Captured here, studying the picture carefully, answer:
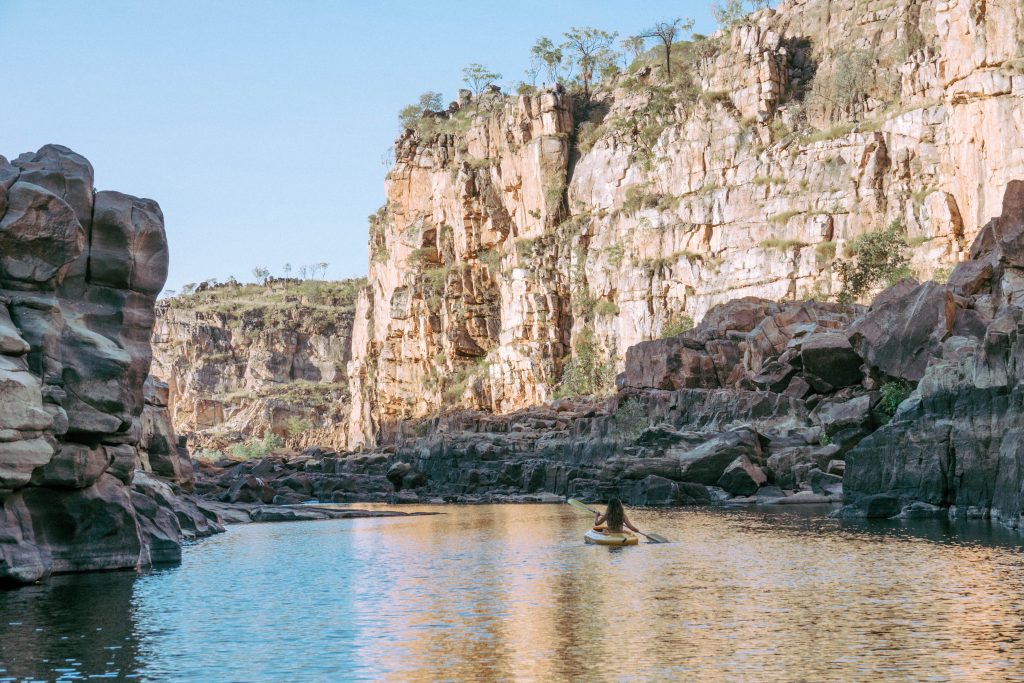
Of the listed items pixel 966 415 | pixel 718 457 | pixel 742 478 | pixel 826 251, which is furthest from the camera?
pixel 826 251

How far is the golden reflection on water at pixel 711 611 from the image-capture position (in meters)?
17.7

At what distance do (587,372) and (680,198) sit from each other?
2077 centimetres

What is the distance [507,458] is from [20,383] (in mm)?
61892

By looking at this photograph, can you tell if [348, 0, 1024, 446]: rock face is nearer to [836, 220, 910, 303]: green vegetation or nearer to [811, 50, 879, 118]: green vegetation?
[811, 50, 879, 118]: green vegetation

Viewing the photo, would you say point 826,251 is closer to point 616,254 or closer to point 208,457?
point 616,254

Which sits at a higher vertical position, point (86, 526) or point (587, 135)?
point (587, 135)

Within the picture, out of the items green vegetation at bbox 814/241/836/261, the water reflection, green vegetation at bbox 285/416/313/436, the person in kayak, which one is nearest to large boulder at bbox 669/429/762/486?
the person in kayak

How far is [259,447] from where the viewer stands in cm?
16588

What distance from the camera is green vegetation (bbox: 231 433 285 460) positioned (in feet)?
525

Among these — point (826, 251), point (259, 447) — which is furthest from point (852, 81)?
point (259, 447)

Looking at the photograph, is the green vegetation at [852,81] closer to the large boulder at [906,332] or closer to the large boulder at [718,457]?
the large boulder at [906,332]

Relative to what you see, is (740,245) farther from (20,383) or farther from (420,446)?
(20,383)

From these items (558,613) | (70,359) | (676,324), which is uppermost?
(676,324)

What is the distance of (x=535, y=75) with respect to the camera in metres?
155
